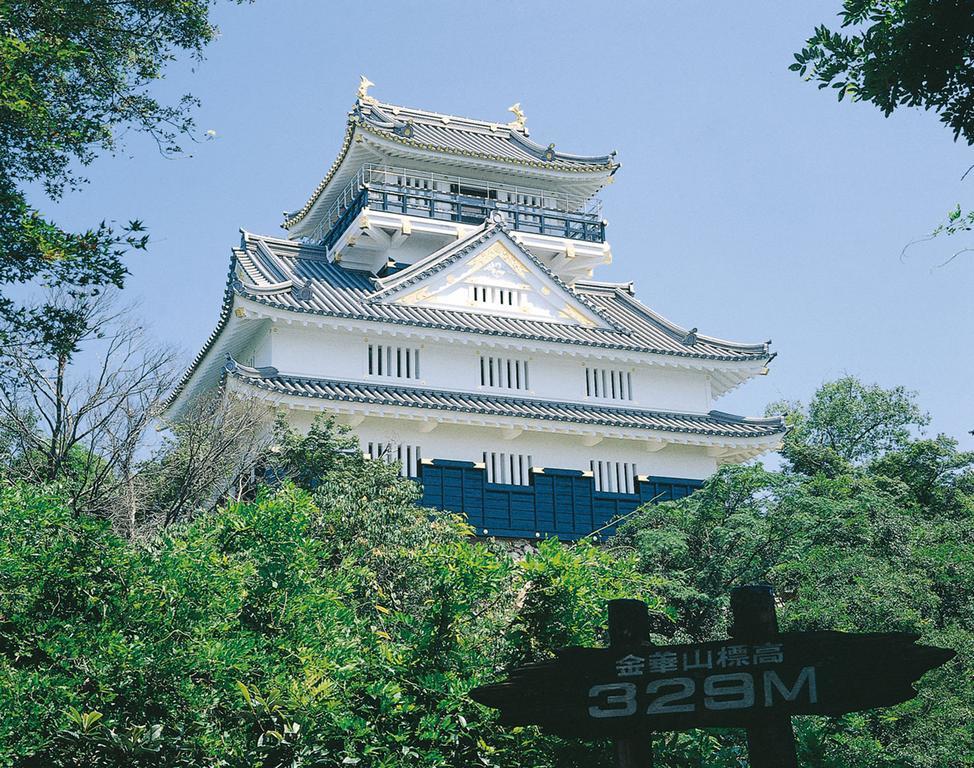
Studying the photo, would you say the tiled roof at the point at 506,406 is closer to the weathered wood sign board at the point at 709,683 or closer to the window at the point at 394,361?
the window at the point at 394,361

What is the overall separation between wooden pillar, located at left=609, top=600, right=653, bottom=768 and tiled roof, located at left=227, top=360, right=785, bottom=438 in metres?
16.6

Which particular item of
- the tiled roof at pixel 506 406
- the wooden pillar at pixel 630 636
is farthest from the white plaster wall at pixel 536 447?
A: the wooden pillar at pixel 630 636

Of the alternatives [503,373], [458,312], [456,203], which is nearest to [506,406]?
[503,373]

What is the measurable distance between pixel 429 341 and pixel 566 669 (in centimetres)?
1943

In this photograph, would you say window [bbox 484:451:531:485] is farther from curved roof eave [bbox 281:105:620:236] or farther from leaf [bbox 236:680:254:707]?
leaf [bbox 236:680:254:707]

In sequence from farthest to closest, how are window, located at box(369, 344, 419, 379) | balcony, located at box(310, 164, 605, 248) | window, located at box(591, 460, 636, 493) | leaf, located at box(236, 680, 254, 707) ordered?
balcony, located at box(310, 164, 605, 248) < window, located at box(591, 460, 636, 493) < window, located at box(369, 344, 419, 379) < leaf, located at box(236, 680, 254, 707)

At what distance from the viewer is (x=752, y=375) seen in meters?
31.8

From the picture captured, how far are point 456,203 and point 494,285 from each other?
3456 mm

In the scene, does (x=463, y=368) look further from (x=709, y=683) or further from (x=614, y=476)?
(x=709, y=683)

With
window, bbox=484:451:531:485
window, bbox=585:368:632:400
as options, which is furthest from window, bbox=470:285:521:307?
window, bbox=484:451:531:485

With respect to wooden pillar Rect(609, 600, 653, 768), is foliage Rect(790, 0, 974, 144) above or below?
above

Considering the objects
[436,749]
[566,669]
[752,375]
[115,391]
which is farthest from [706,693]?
[752,375]

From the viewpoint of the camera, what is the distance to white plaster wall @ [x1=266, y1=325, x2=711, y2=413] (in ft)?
89.8

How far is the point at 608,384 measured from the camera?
30.3m
